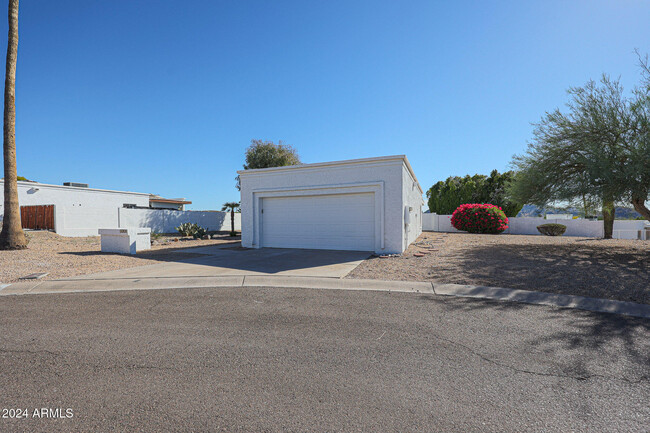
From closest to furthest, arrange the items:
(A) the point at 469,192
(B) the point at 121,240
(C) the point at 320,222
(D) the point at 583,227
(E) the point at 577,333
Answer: (E) the point at 577,333 → (B) the point at 121,240 → (C) the point at 320,222 → (D) the point at 583,227 → (A) the point at 469,192

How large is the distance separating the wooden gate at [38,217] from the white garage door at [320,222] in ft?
47.6

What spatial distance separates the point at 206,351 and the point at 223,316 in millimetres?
1271

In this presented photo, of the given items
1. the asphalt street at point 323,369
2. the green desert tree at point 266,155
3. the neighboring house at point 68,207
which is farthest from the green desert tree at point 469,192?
the neighboring house at point 68,207

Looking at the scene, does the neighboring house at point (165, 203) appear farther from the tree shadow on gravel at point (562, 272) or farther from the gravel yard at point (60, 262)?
the tree shadow on gravel at point (562, 272)

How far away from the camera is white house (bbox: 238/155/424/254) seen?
11344 millimetres

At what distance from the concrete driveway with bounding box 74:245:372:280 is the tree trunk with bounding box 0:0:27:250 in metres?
6.88

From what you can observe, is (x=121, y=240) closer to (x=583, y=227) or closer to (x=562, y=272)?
(x=562, y=272)

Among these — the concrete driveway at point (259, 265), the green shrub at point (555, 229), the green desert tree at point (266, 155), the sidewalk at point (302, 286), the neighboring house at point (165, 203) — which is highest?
the green desert tree at point (266, 155)

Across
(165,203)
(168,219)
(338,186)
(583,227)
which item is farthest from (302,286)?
(165,203)

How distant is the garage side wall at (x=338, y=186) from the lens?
36.9 ft

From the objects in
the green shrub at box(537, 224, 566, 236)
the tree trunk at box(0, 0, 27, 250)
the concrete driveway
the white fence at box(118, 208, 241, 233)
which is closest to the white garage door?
the concrete driveway

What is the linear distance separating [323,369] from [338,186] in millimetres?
9247

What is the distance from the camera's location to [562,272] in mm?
7949

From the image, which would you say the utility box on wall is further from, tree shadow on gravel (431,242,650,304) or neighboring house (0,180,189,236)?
tree shadow on gravel (431,242,650,304)
